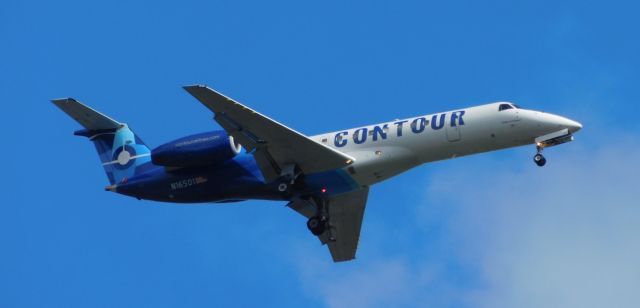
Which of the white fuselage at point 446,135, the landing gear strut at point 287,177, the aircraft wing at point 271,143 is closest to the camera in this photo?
the aircraft wing at point 271,143

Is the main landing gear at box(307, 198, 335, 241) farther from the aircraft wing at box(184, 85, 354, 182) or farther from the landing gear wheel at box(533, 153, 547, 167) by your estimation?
the landing gear wheel at box(533, 153, 547, 167)

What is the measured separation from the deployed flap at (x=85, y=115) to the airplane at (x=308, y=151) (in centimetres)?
5

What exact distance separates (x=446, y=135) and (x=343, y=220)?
6.52 metres

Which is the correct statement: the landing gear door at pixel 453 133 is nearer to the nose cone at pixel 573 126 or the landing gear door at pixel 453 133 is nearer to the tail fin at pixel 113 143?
the nose cone at pixel 573 126

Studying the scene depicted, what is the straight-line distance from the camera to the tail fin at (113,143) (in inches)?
1519

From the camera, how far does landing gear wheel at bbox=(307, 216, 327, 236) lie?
122 ft

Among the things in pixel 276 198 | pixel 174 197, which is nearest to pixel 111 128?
pixel 174 197

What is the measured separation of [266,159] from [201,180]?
2.83 metres

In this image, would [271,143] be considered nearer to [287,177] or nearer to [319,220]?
[287,177]

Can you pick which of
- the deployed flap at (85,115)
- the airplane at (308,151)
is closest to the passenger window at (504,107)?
the airplane at (308,151)

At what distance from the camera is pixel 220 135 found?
1403 inches

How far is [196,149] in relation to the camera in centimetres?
3562

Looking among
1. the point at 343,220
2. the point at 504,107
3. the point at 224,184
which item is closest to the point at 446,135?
the point at 504,107

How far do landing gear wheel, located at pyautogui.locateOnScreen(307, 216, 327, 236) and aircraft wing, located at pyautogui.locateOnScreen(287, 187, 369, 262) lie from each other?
41.0 inches
